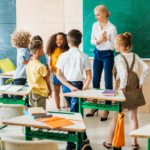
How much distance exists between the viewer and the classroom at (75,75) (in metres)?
1.78

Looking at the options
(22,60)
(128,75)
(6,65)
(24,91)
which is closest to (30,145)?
(24,91)

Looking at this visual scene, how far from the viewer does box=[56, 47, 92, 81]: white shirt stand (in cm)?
256

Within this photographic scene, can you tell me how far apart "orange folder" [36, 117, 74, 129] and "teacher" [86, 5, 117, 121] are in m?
2.24

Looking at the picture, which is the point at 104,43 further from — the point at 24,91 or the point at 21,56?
the point at 24,91

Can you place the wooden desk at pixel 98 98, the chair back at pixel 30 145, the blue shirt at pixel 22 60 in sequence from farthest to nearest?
the blue shirt at pixel 22 60, the wooden desk at pixel 98 98, the chair back at pixel 30 145

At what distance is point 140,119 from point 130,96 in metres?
1.63

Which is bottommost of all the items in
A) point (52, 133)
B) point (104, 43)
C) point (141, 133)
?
point (52, 133)

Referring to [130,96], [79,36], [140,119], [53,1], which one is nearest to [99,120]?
[140,119]

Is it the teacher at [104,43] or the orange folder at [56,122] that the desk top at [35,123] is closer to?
the orange folder at [56,122]

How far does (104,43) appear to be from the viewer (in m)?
3.84

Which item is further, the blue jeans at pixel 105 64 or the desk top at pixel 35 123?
the blue jeans at pixel 105 64

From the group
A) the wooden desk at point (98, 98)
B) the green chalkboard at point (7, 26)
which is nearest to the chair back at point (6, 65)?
the green chalkboard at point (7, 26)

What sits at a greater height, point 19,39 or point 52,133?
point 19,39

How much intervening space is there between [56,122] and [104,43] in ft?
8.09
